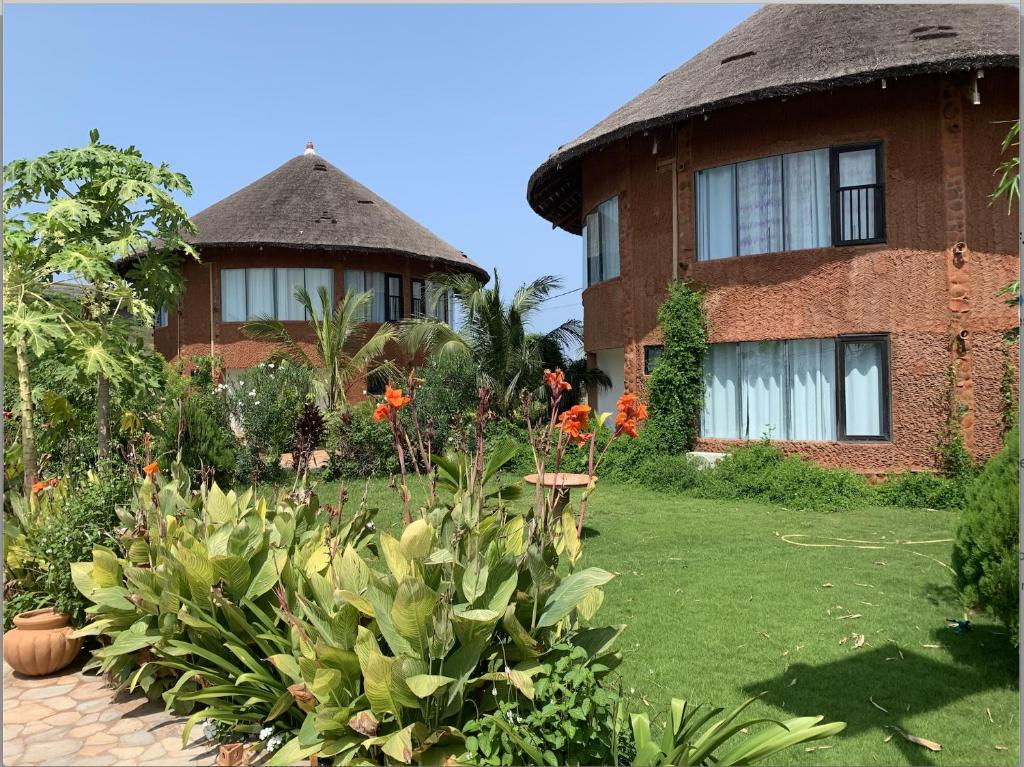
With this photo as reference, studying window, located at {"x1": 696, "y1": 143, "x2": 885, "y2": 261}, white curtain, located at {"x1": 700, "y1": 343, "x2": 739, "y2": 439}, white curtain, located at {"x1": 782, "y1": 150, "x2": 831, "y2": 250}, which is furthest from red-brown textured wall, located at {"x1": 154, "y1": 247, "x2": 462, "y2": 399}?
white curtain, located at {"x1": 782, "y1": 150, "x2": 831, "y2": 250}

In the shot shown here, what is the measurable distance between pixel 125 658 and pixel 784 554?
21.9ft

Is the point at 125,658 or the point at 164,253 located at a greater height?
the point at 164,253

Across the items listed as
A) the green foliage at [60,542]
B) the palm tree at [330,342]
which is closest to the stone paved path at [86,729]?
the green foliage at [60,542]

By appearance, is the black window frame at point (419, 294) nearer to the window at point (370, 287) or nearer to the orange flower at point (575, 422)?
the window at point (370, 287)

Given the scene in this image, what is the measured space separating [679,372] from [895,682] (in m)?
9.27

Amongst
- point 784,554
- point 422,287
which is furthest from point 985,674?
point 422,287

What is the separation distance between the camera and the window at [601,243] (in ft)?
53.4

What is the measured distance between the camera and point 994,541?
5109 mm

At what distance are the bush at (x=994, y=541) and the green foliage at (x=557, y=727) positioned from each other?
3.09 metres

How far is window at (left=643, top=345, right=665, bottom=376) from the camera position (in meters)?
14.9

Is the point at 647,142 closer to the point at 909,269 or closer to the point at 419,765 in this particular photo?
the point at 909,269

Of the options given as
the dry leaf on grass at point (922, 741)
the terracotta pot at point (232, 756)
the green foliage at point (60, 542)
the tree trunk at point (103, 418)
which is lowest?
the dry leaf on grass at point (922, 741)

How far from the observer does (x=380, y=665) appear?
3436 mm

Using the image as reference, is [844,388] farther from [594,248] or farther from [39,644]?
[39,644]
